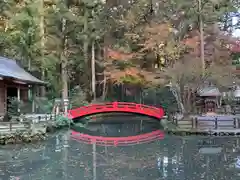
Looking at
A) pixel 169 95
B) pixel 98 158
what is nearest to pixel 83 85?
pixel 169 95

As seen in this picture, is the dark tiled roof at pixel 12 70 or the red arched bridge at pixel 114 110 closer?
the dark tiled roof at pixel 12 70

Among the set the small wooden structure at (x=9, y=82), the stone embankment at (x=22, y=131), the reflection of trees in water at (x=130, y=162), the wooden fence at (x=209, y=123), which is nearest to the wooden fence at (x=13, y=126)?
the stone embankment at (x=22, y=131)

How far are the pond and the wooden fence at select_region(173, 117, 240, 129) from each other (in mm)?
1600

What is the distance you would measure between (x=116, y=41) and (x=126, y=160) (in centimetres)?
2003

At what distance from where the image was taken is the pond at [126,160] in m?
10.4

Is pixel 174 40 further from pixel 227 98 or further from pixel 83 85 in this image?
pixel 83 85

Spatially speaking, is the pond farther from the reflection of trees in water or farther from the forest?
the forest

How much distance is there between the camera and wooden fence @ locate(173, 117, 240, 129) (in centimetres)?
1941

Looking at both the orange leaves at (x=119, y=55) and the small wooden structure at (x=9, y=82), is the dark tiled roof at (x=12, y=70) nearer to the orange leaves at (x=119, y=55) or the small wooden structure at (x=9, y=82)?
the small wooden structure at (x=9, y=82)

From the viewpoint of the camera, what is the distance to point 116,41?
3159cm

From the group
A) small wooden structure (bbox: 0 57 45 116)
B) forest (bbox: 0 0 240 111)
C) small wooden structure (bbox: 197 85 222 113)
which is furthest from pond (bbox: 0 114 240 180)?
forest (bbox: 0 0 240 111)

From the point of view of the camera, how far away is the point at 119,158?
43.1 feet

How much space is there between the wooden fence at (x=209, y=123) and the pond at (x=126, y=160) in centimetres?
160

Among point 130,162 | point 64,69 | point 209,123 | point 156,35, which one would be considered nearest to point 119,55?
point 156,35
